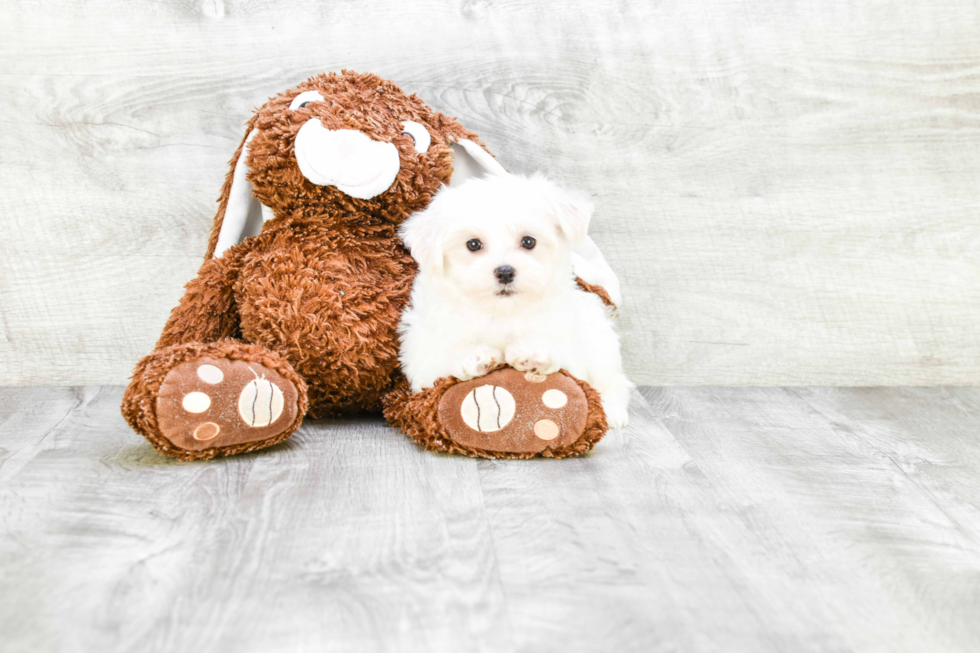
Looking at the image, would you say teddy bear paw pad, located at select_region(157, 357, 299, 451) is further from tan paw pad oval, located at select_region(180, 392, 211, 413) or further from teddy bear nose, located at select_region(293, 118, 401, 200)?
teddy bear nose, located at select_region(293, 118, 401, 200)

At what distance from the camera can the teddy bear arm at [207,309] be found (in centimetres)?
143

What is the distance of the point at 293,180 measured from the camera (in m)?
1.39

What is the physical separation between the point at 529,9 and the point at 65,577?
1.43 meters

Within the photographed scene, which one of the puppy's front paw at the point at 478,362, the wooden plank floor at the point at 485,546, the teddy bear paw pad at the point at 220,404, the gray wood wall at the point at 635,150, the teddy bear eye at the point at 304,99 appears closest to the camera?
the wooden plank floor at the point at 485,546

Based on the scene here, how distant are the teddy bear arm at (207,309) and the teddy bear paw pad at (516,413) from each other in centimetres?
48

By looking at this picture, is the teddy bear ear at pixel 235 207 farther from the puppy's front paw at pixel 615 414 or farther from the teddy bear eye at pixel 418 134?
the puppy's front paw at pixel 615 414

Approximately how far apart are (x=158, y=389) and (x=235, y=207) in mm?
438

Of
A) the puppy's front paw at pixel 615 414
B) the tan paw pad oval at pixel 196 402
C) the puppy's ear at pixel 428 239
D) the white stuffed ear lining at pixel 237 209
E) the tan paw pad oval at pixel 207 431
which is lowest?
the puppy's front paw at pixel 615 414

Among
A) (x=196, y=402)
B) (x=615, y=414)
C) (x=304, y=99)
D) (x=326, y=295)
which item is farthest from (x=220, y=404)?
(x=615, y=414)

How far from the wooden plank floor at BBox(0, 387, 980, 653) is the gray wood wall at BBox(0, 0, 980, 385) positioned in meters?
0.46

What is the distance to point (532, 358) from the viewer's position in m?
1.26

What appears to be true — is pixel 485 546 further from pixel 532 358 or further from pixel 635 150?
pixel 635 150

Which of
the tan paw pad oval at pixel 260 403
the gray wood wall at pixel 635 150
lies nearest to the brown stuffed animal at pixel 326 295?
the tan paw pad oval at pixel 260 403

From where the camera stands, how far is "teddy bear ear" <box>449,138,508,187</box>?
1.52 meters
